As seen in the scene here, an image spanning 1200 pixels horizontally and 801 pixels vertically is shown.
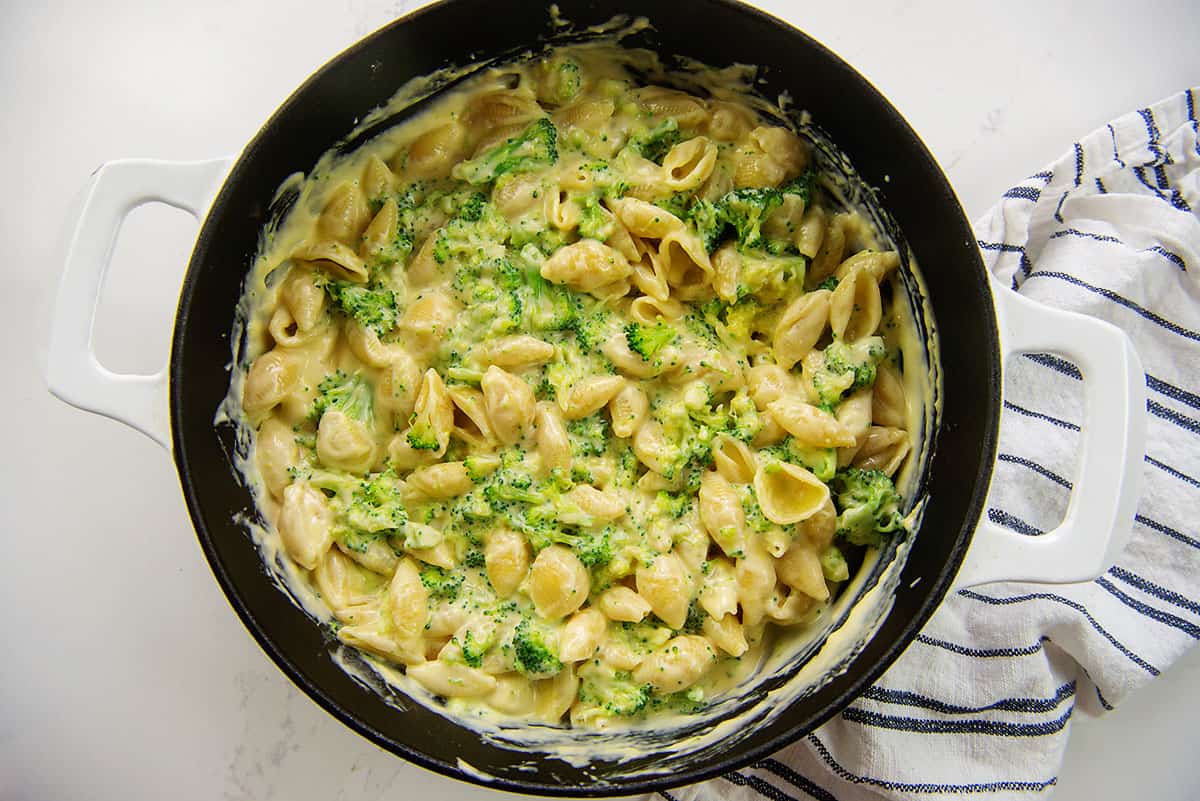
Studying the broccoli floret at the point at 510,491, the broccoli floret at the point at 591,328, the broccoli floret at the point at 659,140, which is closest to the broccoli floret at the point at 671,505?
the broccoli floret at the point at 510,491

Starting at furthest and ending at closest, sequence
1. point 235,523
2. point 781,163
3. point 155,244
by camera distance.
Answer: point 155,244
point 781,163
point 235,523

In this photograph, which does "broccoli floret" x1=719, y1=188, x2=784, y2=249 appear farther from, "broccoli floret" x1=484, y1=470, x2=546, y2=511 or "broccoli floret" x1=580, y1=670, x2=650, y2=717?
"broccoli floret" x1=580, y1=670, x2=650, y2=717

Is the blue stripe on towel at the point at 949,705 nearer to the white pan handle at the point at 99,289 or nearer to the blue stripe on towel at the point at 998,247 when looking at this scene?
the blue stripe on towel at the point at 998,247

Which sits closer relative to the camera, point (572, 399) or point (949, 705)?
point (572, 399)

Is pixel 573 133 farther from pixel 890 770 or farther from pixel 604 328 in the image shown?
pixel 890 770

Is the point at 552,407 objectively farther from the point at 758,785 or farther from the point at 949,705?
the point at 949,705

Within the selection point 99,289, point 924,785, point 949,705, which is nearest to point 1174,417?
point 949,705

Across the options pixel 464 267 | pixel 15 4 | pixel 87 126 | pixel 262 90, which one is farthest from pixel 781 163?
pixel 15 4
